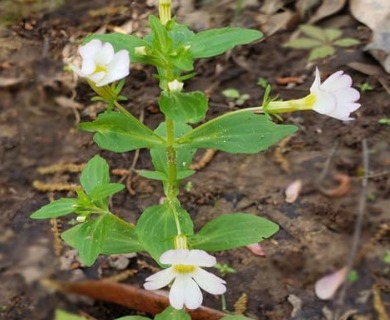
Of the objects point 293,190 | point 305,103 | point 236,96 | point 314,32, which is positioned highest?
point 314,32

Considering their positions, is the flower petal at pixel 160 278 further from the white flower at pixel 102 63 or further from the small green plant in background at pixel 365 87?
the small green plant in background at pixel 365 87

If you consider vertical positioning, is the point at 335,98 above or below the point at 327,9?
below

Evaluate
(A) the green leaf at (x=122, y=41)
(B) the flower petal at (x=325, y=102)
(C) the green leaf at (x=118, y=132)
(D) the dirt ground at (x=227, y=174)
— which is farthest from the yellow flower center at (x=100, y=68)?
(D) the dirt ground at (x=227, y=174)

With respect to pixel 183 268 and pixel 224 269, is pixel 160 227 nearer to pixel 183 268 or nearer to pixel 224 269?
pixel 183 268

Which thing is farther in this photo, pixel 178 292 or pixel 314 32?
pixel 314 32

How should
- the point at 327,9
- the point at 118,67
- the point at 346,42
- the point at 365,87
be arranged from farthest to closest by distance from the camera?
the point at 327,9 < the point at 346,42 < the point at 365,87 < the point at 118,67

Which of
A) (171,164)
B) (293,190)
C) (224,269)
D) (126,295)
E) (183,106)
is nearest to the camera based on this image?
(183,106)

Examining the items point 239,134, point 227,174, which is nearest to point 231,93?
point 227,174
